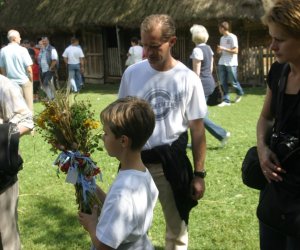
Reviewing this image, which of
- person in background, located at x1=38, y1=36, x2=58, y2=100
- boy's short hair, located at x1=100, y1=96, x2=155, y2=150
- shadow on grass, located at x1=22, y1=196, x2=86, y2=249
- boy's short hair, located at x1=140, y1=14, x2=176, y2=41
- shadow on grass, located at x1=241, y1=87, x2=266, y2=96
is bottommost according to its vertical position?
shadow on grass, located at x1=241, y1=87, x2=266, y2=96

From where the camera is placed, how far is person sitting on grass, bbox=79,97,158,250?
7.28 ft

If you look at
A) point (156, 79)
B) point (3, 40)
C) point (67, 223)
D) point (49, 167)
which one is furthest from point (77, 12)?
point (156, 79)

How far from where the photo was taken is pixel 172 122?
3.26 meters

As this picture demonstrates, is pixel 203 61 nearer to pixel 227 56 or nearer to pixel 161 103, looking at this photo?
pixel 227 56

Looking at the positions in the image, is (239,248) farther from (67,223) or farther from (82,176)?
(82,176)

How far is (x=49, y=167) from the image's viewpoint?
7.05 metres

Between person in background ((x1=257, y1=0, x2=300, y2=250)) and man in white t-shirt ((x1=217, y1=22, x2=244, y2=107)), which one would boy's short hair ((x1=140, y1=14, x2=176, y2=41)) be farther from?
man in white t-shirt ((x1=217, y1=22, x2=244, y2=107))

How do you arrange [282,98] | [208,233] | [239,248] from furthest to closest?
[208,233], [239,248], [282,98]

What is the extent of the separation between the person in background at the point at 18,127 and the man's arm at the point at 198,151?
3.54ft

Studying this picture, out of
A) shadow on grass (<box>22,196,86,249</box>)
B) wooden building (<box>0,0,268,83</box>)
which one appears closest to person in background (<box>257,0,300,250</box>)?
shadow on grass (<box>22,196,86,249</box>)

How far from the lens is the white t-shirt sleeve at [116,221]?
2.21m

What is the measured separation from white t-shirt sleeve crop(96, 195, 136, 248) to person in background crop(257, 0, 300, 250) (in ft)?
2.61

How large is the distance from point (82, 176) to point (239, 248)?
207 centimetres

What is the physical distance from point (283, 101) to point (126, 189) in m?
0.91
